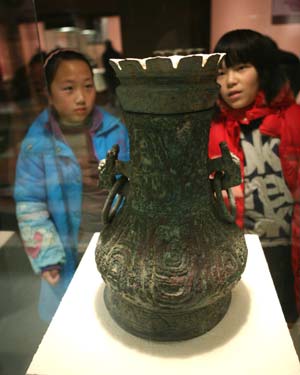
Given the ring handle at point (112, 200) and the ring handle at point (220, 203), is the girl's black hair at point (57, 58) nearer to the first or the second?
the ring handle at point (112, 200)

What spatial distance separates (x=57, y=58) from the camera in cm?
119

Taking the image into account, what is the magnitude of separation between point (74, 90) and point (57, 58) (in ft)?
0.41

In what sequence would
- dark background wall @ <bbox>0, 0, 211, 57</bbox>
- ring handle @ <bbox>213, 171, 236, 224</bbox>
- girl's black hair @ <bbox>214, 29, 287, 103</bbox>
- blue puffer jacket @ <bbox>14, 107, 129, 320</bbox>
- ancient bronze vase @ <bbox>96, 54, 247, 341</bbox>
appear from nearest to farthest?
ancient bronze vase @ <bbox>96, 54, 247, 341</bbox> → ring handle @ <bbox>213, 171, 236, 224</bbox> → girl's black hair @ <bbox>214, 29, 287, 103</bbox> → dark background wall @ <bbox>0, 0, 211, 57</bbox> → blue puffer jacket @ <bbox>14, 107, 129, 320</bbox>

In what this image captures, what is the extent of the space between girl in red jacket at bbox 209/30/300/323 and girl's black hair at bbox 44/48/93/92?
442mm

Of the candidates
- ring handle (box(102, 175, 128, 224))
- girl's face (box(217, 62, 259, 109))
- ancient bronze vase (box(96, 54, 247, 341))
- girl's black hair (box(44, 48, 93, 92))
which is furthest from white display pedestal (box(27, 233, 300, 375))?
girl's black hair (box(44, 48, 93, 92))

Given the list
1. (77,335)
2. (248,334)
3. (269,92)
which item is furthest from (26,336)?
(269,92)

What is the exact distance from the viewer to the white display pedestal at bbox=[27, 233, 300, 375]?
73 centimetres

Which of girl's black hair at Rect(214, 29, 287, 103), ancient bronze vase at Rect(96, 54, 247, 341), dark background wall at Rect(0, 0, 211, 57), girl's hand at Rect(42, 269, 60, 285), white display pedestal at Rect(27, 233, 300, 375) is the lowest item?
girl's hand at Rect(42, 269, 60, 285)

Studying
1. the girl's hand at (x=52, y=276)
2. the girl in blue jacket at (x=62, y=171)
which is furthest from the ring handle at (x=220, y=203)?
the girl's hand at (x=52, y=276)

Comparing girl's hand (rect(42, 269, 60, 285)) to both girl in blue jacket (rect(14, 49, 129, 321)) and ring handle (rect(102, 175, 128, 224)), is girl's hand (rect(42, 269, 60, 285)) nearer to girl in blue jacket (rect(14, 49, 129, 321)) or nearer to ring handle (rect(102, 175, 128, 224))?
girl in blue jacket (rect(14, 49, 129, 321))

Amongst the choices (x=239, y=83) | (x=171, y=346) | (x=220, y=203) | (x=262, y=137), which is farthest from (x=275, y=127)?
(x=171, y=346)

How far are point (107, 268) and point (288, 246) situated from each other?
2.46ft

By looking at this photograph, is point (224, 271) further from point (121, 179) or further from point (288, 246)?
point (288, 246)

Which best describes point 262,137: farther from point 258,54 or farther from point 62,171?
point 62,171
